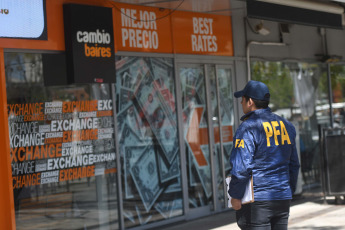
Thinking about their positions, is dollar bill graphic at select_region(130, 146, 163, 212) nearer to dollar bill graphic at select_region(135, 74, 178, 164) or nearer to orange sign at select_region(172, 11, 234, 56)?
dollar bill graphic at select_region(135, 74, 178, 164)

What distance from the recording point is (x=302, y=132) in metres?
13.2

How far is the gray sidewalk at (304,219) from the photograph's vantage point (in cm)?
910

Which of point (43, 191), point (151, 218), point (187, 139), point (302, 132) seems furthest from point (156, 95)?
point (302, 132)

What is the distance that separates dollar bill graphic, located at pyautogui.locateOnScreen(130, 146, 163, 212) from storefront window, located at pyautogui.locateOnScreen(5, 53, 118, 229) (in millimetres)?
514

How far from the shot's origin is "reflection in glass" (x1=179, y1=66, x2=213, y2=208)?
10.3 metres

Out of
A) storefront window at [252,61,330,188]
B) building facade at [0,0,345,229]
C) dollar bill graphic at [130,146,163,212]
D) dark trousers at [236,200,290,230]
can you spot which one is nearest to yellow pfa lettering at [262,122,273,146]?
dark trousers at [236,200,290,230]

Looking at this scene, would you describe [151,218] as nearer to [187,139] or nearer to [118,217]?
[118,217]

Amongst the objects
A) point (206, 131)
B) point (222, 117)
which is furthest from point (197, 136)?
point (222, 117)

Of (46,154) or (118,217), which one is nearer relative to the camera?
(46,154)

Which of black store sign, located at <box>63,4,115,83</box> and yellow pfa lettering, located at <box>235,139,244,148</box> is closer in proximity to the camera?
→ yellow pfa lettering, located at <box>235,139,244,148</box>

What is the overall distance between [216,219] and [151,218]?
3.96 ft

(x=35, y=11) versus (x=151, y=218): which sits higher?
(x=35, y=11)

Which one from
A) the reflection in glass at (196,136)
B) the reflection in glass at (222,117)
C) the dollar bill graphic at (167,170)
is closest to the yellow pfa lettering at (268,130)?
the dollar bill graphic at (167,170)

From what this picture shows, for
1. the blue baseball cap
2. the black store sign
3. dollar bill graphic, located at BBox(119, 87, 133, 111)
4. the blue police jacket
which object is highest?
the black store sign
